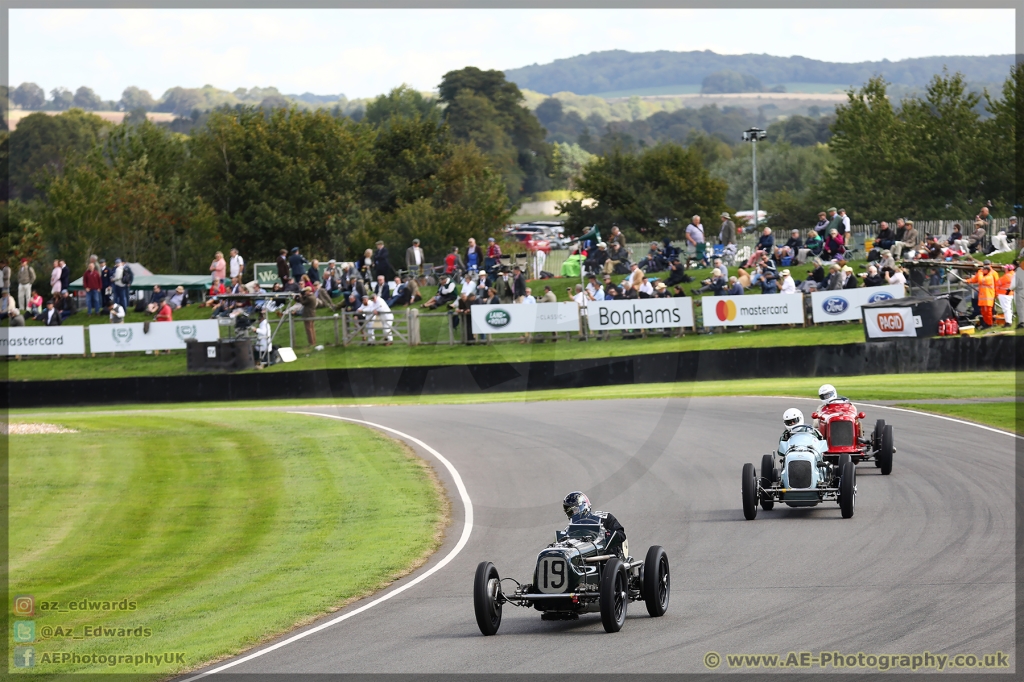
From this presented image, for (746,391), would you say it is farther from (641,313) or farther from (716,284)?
(716,284)

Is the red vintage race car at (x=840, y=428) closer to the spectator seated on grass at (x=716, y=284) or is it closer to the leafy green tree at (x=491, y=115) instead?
the spectator seated on grass at (x=716, y=284)

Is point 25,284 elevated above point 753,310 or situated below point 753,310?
above

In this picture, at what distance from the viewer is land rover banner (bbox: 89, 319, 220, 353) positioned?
127 feet

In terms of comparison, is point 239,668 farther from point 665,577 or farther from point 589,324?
point 589,324

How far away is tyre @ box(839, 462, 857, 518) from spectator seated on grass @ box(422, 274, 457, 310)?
2532 centimetres

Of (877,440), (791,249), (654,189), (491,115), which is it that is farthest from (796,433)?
(491,115)

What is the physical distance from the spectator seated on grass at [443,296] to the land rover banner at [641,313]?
565 cm

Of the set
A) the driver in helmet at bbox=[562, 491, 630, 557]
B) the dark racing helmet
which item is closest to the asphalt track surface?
the driver in helmet at bbox=[562, 491, 630, 557]

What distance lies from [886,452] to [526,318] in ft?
63.1

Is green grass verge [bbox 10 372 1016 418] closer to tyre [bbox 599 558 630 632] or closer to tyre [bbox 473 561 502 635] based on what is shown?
tyre [bbox 599 558 630 632]

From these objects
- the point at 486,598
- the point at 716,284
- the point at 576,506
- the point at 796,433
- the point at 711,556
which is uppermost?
the point at 716,284

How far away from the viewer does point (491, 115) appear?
116188 mm

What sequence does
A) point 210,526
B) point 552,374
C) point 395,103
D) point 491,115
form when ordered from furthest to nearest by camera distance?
point 395,103
point 491,115
point 552,374
point 210,526

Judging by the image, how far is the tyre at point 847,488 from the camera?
1447 centimetres
